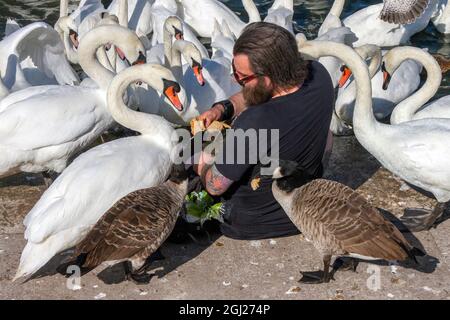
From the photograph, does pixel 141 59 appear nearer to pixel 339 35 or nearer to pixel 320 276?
pixel 339 35

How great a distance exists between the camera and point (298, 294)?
5.82 meters

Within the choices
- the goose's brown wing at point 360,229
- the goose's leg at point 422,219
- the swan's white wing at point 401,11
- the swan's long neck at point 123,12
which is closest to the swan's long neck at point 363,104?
the goose's leg at point 422,219

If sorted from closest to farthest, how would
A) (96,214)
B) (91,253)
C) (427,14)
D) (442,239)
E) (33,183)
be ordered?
1. (91,253)
2. (96,214)
3. (442,239)
4. (33,183)
5. (427,14)

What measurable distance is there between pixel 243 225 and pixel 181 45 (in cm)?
267

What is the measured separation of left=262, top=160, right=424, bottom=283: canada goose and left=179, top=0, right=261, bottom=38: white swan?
4.99 m

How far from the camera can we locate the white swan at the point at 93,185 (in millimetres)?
5855

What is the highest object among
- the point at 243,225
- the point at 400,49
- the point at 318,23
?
the point at 400,49

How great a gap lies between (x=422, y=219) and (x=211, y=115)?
5.83 feet

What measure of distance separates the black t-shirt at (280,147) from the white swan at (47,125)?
1.65m

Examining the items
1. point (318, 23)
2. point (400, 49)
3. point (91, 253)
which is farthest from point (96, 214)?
point (318, 23)

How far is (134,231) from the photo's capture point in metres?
5.70

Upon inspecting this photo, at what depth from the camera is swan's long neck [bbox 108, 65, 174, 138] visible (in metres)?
6.87

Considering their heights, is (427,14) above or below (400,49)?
below

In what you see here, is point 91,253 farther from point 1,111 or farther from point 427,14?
point 427,14
